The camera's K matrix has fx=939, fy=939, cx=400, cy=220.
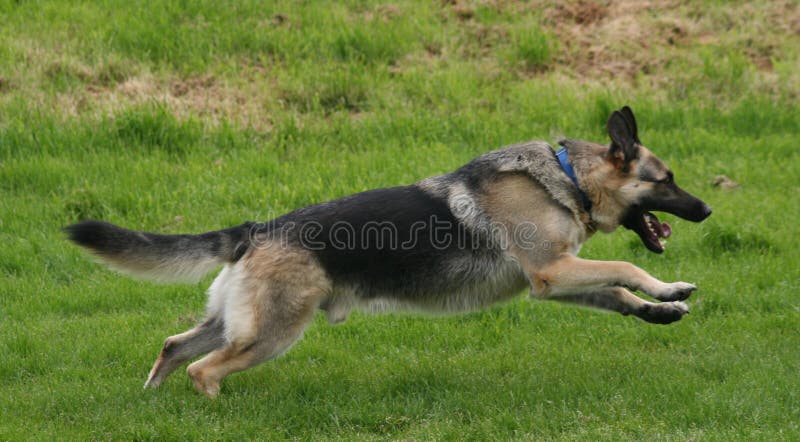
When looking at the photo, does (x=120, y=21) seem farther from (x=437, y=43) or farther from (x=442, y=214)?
(x=442, y=214)

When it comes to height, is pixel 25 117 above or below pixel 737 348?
above

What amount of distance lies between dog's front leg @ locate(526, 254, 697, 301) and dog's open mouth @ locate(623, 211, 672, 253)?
0.59 meters

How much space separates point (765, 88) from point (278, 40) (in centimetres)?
630

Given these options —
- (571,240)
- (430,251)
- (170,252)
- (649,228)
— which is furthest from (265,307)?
(649,228)

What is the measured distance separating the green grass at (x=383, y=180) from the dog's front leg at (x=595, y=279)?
68 centimetres

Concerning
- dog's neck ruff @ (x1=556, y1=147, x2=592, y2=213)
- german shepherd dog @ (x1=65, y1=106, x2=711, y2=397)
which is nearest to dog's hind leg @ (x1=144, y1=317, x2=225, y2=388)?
german shepherd dog @ (x1=65, y1=106, x2=711, y2=397)

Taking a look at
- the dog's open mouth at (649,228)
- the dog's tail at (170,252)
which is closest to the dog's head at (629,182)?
the dog's open mouth at (649,228)

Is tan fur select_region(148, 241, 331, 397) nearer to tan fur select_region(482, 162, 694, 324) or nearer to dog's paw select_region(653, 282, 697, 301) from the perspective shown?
tan fur select_region(482, 162, 694, 324)

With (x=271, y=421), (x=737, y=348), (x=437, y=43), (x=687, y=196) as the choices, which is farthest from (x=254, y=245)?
(x=437, y=43)

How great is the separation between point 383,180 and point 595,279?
14.1ft

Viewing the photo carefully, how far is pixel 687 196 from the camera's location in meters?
6.68

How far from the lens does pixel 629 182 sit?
6648 millimetres

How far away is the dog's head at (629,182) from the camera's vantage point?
661 cm

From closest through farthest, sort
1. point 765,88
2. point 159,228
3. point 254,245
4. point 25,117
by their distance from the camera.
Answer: point 254,245, point 159,228, point 25,117, point 765,88
